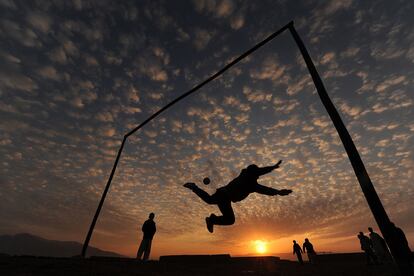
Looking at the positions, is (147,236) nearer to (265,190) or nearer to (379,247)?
(265,190)

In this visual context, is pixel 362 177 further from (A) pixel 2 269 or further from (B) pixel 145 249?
(B) pixel 145 249

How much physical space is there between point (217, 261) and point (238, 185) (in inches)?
318

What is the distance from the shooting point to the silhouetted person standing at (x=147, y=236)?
1178cm

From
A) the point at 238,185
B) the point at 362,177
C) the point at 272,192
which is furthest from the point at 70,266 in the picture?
the point at 362,177

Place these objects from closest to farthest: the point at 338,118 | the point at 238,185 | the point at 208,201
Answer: the point at 338,118
the point at 238,185
the point at 208,201

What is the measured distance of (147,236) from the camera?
39.4 feet

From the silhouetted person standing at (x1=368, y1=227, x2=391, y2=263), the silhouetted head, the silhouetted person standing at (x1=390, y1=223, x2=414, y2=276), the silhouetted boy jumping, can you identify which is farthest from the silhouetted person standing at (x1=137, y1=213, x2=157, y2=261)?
the silhouetted person standing at (x1=368, y1=227, x2=391, y2=263)

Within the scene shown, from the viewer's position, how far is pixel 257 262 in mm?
13172

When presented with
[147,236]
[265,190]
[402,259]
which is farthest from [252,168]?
[147,236]

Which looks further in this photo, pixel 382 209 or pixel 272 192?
pixel 272 192

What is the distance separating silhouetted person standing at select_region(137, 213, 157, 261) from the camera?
38.7ft

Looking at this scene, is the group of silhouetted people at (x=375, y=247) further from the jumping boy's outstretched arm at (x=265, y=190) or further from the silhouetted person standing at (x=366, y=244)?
the jumping boy's outstretched arm at (x=265, y=190)

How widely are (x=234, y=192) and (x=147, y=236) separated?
726 centimetres

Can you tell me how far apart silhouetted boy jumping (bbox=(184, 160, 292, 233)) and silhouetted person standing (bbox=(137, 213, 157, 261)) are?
582 centimetres
